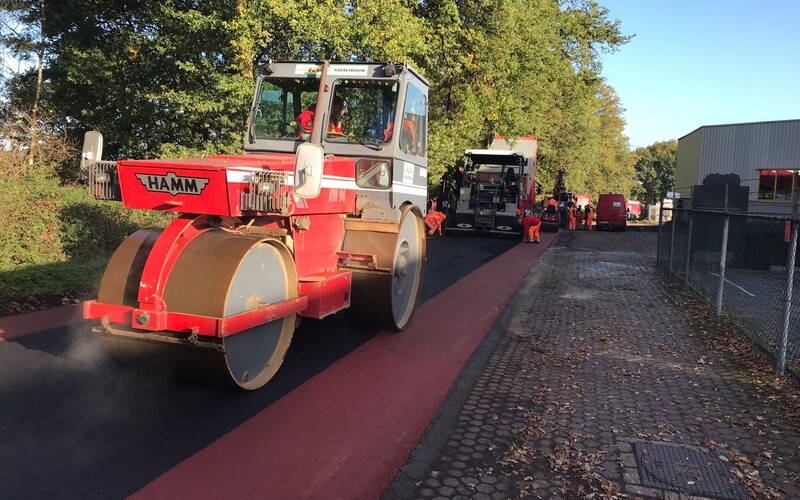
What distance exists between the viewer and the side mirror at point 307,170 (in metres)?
4.27

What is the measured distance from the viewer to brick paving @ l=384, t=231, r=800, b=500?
3.58m

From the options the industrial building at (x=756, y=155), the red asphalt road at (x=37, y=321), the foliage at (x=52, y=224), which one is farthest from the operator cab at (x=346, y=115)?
the industrial building at (x=756, y=155)

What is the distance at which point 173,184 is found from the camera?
429cm

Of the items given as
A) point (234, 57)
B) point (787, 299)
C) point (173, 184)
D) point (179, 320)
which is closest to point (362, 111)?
point (173, 184)

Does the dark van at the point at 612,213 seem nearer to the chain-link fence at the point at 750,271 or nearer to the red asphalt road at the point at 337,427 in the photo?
the chain-link fence at the point at 750,271

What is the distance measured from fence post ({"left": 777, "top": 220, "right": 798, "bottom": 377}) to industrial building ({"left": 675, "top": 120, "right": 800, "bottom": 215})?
72.6 feet

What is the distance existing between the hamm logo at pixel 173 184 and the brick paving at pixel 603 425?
2.53 m

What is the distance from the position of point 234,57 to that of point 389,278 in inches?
363

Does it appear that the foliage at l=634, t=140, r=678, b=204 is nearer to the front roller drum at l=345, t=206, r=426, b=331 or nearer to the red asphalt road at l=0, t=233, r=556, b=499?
the front roller drum at l=345, t=206, r=426, b=331

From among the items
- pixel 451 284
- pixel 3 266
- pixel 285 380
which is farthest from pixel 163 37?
pixel 285 380

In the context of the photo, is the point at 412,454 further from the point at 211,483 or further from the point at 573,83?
the point at 573,83

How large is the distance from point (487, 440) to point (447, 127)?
17393mm

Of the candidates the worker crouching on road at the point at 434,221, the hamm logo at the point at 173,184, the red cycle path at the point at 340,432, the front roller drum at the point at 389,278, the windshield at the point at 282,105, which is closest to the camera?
the red cycle path at the point at 340,432

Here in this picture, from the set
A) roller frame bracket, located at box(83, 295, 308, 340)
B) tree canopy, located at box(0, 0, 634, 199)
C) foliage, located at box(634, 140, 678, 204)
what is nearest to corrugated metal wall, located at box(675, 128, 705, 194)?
tree canopy, located at box(0, 0, 634, 199)
